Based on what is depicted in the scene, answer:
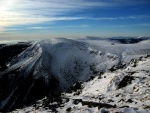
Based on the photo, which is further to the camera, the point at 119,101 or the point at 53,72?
the point at 53,72

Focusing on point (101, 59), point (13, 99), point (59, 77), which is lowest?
point (13, 99)

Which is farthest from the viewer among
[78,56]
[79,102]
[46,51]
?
[46,51]

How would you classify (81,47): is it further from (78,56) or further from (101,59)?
(101,59)

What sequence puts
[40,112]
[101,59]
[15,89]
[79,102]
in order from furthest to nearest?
[101,59], [15,89], [79,102], [40,112]

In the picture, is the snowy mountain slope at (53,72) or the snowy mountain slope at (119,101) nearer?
the snowy mountain slope at (119,101)

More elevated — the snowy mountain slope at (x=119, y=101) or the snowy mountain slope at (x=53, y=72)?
the snowy mountain slope at (x=119, y=101)

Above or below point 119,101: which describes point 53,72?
below

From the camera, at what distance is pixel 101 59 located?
11700 cm

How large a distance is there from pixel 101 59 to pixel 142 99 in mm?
93146

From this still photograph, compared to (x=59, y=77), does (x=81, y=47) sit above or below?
above

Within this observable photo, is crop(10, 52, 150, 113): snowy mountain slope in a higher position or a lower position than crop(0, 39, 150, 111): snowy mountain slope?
higher

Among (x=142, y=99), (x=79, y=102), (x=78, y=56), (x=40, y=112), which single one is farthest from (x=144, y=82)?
(x=78, y=56)

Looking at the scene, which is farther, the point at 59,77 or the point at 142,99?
the point at 59,77

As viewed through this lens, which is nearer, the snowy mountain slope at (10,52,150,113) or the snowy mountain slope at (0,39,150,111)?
the snowy mountain slope at (10,52,150,113)
